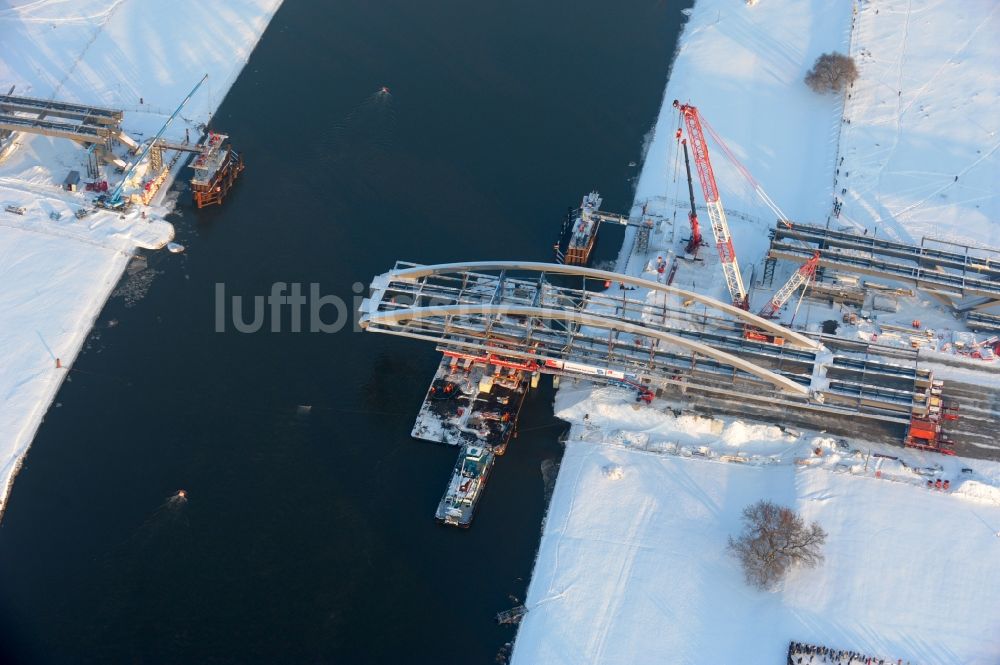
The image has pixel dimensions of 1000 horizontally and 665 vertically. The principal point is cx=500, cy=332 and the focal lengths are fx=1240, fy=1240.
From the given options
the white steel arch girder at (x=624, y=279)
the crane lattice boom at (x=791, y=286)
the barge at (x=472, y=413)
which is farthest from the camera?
the crane lattice boom at (x=791, y=286)

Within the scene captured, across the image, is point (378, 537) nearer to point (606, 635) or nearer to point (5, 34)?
point (606, 635)

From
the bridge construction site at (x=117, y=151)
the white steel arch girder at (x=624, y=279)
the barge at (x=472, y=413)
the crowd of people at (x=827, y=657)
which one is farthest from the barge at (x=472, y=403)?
the bridge construction site at (x=117, y=151)

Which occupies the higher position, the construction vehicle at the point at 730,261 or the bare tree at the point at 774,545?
the construction vehicle at the point at 730,261

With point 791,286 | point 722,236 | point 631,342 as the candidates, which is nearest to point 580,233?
point 722,236

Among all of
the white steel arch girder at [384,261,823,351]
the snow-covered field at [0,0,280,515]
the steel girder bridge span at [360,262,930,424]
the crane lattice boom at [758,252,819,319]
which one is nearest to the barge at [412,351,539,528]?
the steel girder bridge span at [360,262,930,424]

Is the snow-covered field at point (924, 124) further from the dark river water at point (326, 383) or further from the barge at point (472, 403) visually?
the barge at point (472, 403)

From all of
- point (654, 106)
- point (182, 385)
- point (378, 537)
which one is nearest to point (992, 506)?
point (378, 537)

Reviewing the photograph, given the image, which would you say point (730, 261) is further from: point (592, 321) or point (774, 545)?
point (774, 545)
